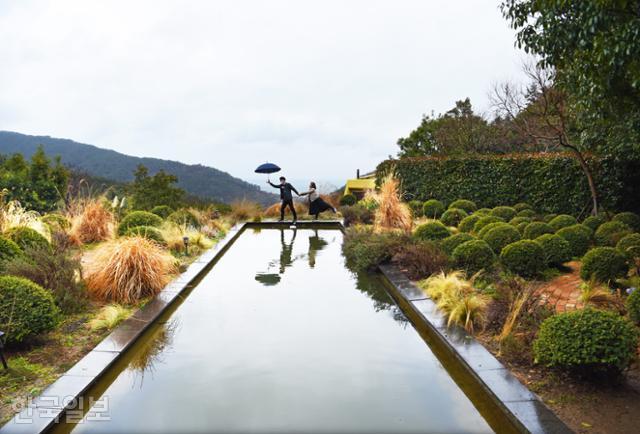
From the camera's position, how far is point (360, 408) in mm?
3316

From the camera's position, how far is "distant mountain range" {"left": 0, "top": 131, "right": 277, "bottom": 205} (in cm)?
4450

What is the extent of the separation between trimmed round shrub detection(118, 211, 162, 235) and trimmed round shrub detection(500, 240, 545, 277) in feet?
20.3

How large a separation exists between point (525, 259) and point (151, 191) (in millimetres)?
9244

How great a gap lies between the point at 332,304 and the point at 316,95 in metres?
11.8

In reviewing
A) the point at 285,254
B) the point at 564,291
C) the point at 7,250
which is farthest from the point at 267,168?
the point at 564,291

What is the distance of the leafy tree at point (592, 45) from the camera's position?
161 inches

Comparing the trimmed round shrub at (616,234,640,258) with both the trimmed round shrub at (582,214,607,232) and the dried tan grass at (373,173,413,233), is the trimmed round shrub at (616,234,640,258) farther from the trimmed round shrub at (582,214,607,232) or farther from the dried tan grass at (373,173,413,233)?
the dried tan grass at (373,173,413,233)

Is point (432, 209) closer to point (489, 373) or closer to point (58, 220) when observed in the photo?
point (58, 220)

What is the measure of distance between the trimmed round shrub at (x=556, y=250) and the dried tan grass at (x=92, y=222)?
23.1ft

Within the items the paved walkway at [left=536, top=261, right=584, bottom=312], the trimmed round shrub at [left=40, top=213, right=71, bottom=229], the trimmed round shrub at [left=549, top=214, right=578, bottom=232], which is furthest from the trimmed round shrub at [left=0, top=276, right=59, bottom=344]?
the trimmed round shrub at [left=549, top=214, right=578, bottom=232]

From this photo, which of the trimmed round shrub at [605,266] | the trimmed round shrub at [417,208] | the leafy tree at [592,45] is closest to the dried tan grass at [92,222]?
the leafy tree at [592,45]

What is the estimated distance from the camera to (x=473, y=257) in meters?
6.44

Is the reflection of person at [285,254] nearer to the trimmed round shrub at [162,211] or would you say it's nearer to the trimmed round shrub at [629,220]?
the trimmed round shrub at [162,211]

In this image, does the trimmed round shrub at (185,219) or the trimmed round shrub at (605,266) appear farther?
the trimmed round shrub at (185,219)
